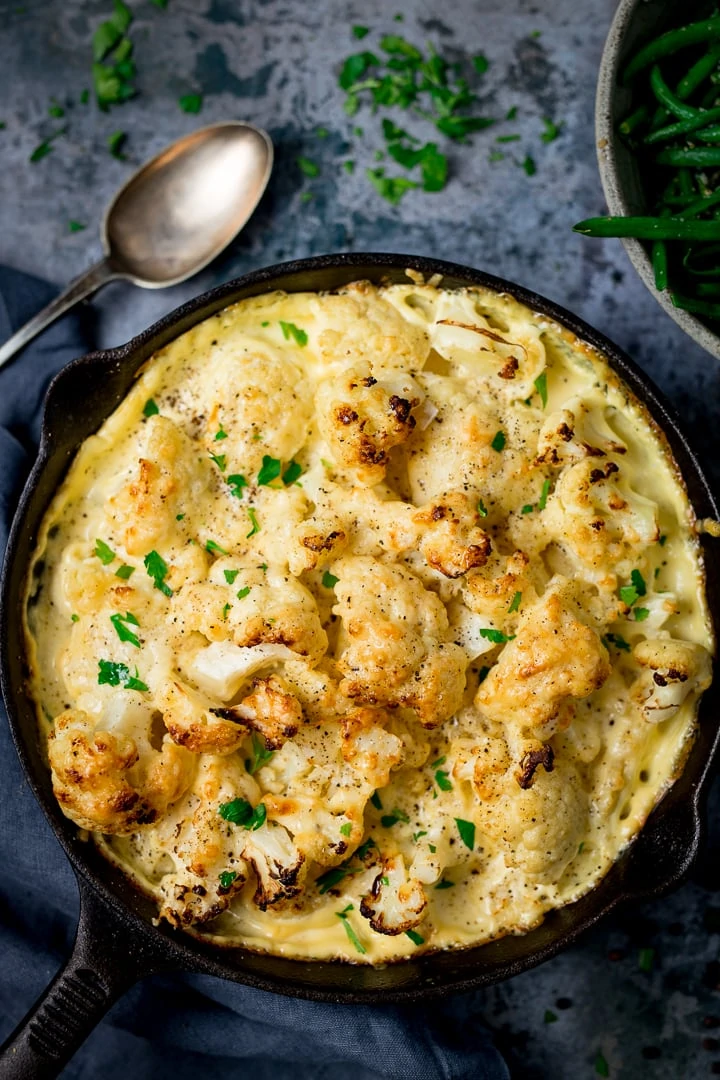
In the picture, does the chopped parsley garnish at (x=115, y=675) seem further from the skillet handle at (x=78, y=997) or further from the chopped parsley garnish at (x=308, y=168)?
the chopped parsley garnish at (x=308, y=168)

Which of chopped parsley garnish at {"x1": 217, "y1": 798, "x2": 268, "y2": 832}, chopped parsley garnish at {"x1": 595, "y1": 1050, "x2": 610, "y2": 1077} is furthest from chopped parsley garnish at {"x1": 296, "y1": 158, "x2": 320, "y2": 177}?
chopped parsley garnish at {"x1": 595, "y1": 1050, "x2": 610, "y2": 1077}

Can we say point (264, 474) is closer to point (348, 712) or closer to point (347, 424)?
point (347, 424)

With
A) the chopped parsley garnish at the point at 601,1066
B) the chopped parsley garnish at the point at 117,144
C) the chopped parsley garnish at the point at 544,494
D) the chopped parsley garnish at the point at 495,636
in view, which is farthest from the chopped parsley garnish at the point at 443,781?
the chopped parsley garnish at the point at 117,144

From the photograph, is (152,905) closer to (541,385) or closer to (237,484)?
(237,484)

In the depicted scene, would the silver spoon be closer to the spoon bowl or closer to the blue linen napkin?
the spoon bowl

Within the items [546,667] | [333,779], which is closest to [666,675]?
[546,667]
